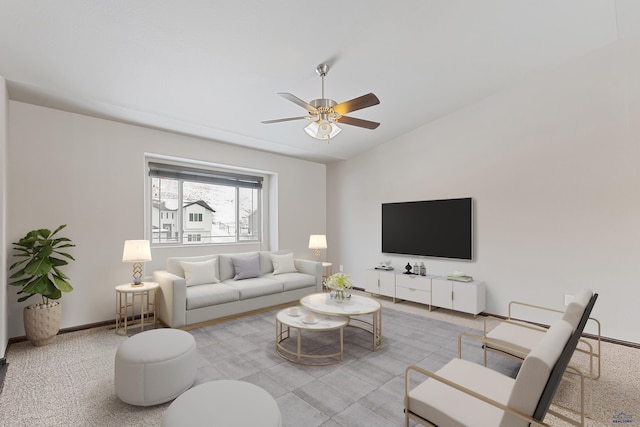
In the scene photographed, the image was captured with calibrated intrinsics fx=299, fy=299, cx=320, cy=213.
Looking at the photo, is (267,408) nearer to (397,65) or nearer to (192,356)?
(192,356)

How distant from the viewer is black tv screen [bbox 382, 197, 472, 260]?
469cm

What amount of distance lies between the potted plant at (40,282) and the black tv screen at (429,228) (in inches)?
188

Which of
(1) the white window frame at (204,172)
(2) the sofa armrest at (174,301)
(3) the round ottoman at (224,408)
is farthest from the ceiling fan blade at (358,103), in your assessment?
(1) the white window frame at (204,172)

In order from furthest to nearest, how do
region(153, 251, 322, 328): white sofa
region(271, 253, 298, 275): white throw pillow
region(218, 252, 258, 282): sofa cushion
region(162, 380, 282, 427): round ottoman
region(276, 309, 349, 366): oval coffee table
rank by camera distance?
region(271, 253, 298, 275): white throw pillow < region(218, 252, 258, 282): sofa cushion < region(153, 251, 322, 328): white sofa < region(276, 309, 349, 366): oval coffee table < region(162, 380, 282, 427): round ottoman

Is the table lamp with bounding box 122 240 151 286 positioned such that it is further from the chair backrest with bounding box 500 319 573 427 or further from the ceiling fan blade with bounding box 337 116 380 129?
the chair backrest with bounding box 500 319 573 427

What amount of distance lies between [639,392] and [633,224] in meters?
1.89

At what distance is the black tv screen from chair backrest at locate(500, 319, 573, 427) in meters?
3.48

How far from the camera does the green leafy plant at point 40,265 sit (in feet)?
10.4

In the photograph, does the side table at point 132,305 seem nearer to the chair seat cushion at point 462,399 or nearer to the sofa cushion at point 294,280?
the sofa cushion at point 294,280

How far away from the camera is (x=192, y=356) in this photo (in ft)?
8.15

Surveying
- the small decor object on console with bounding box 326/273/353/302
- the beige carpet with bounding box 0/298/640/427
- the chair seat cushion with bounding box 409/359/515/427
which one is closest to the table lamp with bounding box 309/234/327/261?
the small decor object on console with bounding box 326/273/353/302

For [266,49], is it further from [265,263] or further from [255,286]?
[265,263]

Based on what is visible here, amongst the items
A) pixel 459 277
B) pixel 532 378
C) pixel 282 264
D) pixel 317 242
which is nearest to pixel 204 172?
pixel 282 264

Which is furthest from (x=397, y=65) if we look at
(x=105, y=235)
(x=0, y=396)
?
(x=0, y=396)
